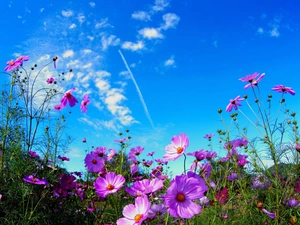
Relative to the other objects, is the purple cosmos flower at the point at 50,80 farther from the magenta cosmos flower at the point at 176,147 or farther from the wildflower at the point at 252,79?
the magenta cosmos flower at the point at 176,147

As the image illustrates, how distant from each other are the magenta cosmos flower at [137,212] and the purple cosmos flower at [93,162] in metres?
0.69

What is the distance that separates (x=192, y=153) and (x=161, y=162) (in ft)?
7.01

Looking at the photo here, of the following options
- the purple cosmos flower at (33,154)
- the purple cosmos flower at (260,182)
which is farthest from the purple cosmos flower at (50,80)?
the purple cosmos flower at (260,182)

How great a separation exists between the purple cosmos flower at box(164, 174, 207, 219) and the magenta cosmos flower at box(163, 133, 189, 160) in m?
Answer: 0.14

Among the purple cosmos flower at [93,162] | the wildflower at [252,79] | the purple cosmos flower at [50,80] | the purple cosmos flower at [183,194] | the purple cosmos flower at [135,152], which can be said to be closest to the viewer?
the purple cosmos flower at [183,194]

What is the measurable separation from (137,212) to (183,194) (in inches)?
9.7

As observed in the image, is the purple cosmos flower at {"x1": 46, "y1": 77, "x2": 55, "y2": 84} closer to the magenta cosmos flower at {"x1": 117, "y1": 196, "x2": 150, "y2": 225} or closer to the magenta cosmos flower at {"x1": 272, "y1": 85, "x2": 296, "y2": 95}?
the magenta cosmos flower at {"x1": 272, "y1": 85, "x2": 296, "y2": 95}

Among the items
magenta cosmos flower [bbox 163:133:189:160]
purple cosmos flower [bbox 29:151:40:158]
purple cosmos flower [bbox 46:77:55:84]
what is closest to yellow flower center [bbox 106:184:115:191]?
magenta cosmos flower [bbox 163:133:189:160]

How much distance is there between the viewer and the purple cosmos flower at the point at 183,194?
102cm

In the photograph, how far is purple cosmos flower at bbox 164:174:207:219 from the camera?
102 centimetres

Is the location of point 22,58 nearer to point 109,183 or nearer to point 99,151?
point 99,151

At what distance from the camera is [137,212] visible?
1199 mm

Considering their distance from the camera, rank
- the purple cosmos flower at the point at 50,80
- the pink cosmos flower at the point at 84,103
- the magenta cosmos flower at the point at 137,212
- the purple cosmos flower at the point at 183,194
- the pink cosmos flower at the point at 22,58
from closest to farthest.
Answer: the purple cosmos flower at the point at 183,194 → the magenta cosmos flower at the point at 137,212 → the pink cosmos flower at the point at 84,103 → the pink cosmos flower at the point at 22,58 → the purple cosmos flower at the point at 50,80

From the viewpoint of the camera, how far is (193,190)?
104 centimetres
